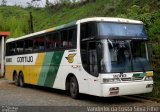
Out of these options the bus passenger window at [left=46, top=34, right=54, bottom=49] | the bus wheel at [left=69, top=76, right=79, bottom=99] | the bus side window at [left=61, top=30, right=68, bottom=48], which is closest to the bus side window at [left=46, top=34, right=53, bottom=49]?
the bus passenger window at [left=46, top=34, right=54, bottom=49]

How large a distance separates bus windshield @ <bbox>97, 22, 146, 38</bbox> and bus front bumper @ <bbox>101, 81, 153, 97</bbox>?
1880 millimetres

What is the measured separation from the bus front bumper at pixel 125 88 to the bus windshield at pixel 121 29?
6.17ft

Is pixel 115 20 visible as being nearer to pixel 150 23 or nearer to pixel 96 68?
pixel 96 68

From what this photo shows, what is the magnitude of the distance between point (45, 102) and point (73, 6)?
29622mm

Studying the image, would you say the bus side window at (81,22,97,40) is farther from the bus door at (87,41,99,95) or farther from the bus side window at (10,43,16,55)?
the bus side window at (10,43,16,55)

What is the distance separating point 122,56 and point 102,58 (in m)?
0.83

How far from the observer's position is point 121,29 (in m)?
14.4

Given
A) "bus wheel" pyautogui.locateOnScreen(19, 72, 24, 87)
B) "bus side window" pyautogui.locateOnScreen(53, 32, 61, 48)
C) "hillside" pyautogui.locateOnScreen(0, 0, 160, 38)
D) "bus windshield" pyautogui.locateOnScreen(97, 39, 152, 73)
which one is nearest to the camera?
"bus windshield" pyautogui.locateOnScreen(97, 39, 152, 73)

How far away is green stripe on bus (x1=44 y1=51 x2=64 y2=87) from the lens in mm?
17141

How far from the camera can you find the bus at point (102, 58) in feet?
44.4

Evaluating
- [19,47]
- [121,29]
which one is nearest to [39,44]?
[19,47]

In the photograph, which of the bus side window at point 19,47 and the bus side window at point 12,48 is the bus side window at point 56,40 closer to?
the bus side window at point 19,47

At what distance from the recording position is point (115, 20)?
14.5m

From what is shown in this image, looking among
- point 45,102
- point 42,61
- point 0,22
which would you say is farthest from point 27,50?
point 0,22
